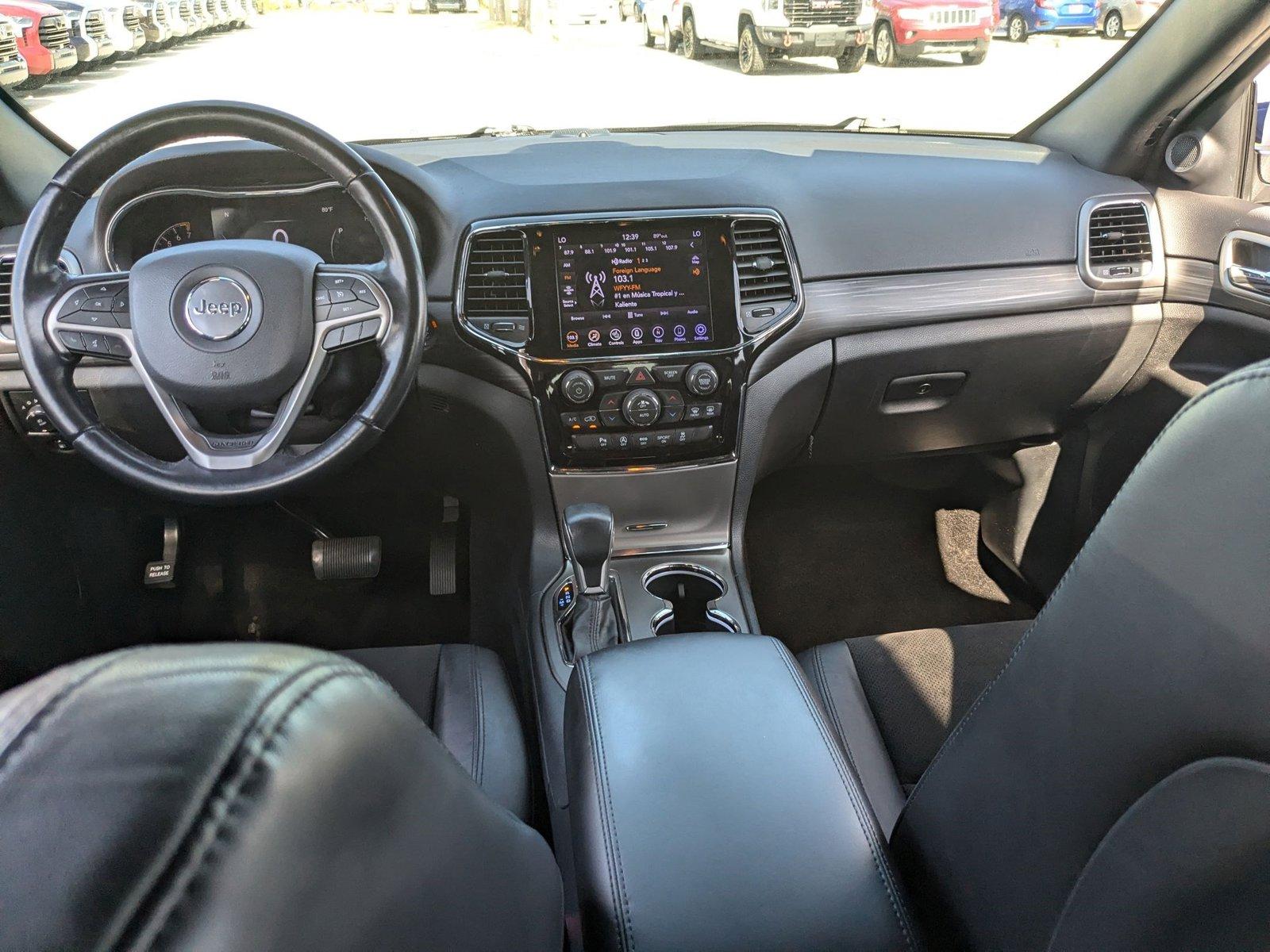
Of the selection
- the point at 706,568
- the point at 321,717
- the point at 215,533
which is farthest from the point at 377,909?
the point at 215,533

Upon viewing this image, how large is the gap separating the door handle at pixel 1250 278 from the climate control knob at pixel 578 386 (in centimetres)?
145

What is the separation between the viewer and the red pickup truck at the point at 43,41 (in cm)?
200

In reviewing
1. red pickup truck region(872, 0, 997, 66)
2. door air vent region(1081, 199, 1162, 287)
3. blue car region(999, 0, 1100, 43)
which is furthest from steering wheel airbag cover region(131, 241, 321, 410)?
blue car region(999, 0, 1100, 43)

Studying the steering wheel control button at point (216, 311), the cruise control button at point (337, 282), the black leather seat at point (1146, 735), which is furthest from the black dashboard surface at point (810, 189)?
the black leather seat at point (1146, 735)

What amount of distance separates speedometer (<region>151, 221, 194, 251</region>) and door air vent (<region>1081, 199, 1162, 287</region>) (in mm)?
1966

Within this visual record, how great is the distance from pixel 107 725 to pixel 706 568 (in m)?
1.86

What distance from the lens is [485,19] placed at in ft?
7.85

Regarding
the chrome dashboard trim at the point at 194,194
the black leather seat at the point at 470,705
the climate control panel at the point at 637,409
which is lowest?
the black leather seat at the point at 470,705

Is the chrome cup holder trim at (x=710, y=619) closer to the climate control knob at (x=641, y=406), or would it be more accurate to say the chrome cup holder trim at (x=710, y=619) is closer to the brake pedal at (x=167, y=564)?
the climate control knob at (x=641, y=406)

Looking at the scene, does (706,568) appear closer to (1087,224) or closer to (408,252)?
(408,252)

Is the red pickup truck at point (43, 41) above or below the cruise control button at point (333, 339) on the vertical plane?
above

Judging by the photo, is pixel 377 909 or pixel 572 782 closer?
pixel 377 909

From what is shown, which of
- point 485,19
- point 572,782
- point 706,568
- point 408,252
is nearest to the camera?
point 572,782

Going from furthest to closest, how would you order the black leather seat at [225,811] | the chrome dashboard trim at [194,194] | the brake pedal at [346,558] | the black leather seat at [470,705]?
the brake pedal at [346,558] → the chrome dashboard trim at [194,194] → the black leather seat at [470,705] → the black leather seat at [225,811]
